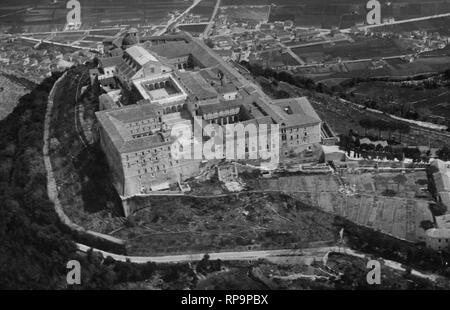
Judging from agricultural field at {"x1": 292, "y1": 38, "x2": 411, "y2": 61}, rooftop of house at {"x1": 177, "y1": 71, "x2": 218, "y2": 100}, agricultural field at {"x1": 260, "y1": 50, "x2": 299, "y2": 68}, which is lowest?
agricultural field at {"x1": 260, "y1": 50, "x2": 299, "y2": 68}

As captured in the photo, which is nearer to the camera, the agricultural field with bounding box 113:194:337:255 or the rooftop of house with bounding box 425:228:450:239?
the rooftop of house with bounding box 425:228:450:239

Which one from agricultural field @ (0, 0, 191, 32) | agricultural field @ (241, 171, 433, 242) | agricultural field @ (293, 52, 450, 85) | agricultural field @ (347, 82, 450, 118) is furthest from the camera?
agricultural field @ (0, 0, 191, 32)

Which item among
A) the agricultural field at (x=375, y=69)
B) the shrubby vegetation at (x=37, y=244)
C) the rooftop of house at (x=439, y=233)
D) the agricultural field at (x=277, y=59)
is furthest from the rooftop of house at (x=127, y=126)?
the agricultural field at (x=277, y=59)

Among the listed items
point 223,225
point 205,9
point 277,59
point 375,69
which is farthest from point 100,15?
point 223,225

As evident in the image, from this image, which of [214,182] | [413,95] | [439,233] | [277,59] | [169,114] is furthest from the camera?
[277,59]

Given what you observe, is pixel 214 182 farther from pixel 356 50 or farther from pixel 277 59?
pixel 356 50

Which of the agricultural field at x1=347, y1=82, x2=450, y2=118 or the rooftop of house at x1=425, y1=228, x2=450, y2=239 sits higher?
the agricultural field at x1=347, y1=82, x2=450, y2=118

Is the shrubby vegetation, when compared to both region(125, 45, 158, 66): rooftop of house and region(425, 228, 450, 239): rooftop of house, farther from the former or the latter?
region(425, 228, 450, 239): rooftop of house

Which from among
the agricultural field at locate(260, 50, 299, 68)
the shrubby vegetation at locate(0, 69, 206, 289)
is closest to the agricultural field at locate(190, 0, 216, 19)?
the agricultural field at locate(260, 50, 299, 68)

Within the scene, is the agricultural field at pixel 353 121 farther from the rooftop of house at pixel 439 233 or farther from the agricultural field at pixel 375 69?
the agricultural field at pixel 375 69

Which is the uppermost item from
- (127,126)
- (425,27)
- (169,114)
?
(425,27)

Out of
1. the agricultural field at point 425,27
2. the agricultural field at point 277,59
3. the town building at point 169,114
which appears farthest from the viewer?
the agricultural field at point 425,27

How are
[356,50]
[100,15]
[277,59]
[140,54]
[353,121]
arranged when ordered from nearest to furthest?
[353,121]
[140,54]
[277,59]
[356,50]
[100,15]
